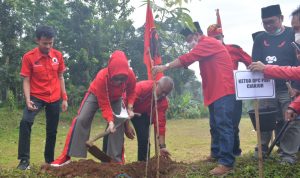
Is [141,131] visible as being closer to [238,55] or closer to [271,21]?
[238,55]

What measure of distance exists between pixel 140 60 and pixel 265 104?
1443cm

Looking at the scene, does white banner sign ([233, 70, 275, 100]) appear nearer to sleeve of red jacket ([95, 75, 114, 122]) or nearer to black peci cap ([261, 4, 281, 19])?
black peci cap ([261, 4, 281, 19])

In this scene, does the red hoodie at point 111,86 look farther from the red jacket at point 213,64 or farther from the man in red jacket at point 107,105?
the red jacket at point 213,64

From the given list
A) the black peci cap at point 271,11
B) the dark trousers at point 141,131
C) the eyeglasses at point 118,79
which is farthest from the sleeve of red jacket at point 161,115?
the black peci cap at point 271,11

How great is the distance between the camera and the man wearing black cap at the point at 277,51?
4992mm

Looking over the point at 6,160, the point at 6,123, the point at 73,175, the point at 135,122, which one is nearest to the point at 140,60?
the point at 6,123

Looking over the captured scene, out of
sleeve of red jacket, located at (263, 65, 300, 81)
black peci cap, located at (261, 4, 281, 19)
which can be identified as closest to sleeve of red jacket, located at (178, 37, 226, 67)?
sleeve of red jacket, located at (263, 65, 300, 81)

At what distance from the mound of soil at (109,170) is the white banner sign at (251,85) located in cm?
140

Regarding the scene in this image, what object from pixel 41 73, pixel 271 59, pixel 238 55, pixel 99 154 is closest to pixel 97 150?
pixel 99 154

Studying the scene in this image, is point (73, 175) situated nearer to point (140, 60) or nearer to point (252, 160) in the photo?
point (252, 160)

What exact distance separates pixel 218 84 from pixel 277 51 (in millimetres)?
1037

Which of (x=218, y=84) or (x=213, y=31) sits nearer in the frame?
(x=218, y=84)

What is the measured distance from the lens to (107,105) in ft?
16.4

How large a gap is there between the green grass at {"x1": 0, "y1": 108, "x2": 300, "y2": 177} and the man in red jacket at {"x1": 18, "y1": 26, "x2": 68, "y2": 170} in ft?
1.28
